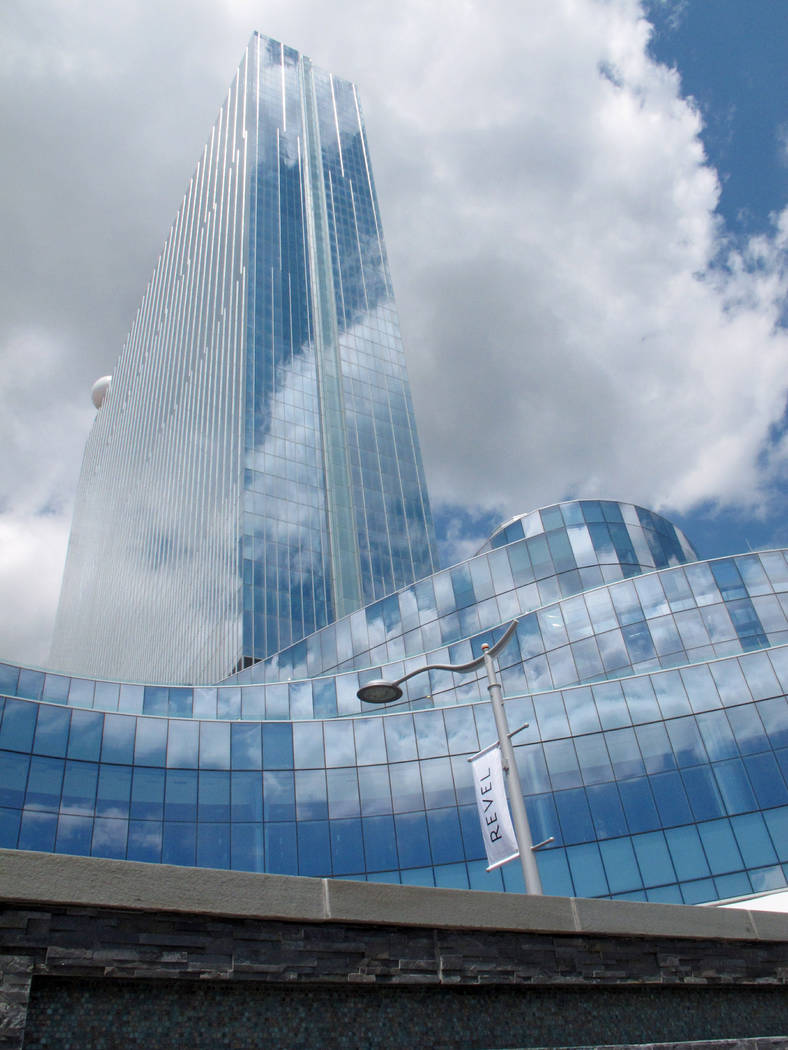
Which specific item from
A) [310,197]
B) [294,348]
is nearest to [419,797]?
[294,348]

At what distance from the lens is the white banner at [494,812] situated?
49.2 feet

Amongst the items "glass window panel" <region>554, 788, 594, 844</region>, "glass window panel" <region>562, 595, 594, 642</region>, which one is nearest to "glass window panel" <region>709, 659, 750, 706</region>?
"glass window panel" <region>554, 788, 594, 844</region>

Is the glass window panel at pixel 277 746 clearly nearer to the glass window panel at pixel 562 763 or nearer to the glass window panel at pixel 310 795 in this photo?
the glass window panel at pixel 310 795

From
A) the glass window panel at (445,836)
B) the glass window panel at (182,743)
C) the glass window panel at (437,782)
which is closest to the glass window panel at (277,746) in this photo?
the glass window panel at (182,743)

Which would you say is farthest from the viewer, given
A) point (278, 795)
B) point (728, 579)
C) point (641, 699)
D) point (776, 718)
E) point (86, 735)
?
point (728, 579)

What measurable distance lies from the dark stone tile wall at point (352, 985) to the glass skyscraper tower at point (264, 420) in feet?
273

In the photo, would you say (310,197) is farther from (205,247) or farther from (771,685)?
(771,685)

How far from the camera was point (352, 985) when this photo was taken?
8086 mm

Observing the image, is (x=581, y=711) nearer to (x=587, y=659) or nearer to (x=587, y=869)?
(x=587, y=869)

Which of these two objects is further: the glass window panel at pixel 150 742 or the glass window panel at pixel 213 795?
the glass window panel at pixel 150 742

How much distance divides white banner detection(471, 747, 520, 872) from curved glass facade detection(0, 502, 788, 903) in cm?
2518

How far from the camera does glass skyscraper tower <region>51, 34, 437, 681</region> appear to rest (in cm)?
10419

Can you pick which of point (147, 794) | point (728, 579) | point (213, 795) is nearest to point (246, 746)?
point (213, 795)

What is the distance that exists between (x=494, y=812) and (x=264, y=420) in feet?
330
